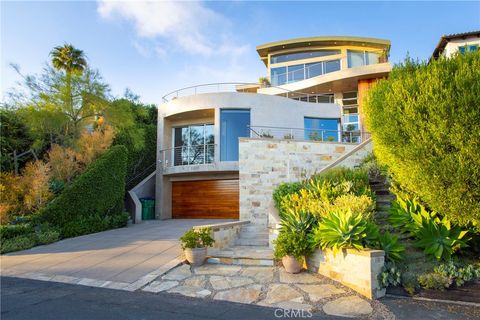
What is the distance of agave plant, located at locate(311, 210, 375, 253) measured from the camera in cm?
555

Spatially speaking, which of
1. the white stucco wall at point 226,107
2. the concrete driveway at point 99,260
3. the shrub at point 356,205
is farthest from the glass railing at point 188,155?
the shrub at point 356,205

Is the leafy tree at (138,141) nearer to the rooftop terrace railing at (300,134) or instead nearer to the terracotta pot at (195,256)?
the rooftop terrace railing at (300,134)

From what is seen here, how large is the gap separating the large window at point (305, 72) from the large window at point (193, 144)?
34.0 feet

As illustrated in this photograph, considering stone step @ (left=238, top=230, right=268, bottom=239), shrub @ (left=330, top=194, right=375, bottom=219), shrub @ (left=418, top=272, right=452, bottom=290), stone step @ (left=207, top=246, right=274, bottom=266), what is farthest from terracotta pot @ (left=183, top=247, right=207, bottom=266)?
shrub @ (left=418, top=272, right=452, bottom=290)

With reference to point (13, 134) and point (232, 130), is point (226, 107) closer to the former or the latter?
point (232, 130)

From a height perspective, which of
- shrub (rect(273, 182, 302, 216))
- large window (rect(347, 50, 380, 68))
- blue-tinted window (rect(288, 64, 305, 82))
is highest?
large window (rect(347, 50, 380, 68))

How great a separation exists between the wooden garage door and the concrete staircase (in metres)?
6.31

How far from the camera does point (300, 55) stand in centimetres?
2595

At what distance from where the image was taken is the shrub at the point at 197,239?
7.28m

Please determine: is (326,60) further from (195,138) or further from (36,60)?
(36,60)

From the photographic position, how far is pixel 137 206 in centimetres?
1560

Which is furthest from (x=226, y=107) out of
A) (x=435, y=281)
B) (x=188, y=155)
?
(x=435, y=281)

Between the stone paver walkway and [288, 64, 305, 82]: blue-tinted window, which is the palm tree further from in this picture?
[288, 64, 305, 82]: blue-tinted window

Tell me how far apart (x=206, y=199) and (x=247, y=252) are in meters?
9.31
